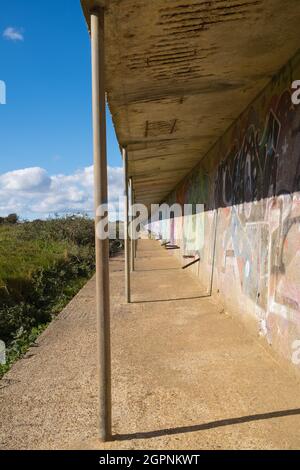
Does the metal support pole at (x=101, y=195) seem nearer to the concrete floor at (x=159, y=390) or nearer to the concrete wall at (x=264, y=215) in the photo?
the concrete floor at (x=159, y=390)

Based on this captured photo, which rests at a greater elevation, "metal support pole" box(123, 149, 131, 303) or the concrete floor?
"metal support pole" box(123, 149, 131, 303)

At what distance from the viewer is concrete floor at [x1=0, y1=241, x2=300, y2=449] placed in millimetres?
3043

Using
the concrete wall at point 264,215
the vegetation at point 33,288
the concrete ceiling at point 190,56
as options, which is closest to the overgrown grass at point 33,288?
the vegetation at point 33,288

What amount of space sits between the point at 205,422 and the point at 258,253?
102 inches

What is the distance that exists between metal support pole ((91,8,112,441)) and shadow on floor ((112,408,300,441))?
0.17 m

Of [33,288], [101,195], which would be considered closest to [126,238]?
[33,288]

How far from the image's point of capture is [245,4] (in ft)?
9.62

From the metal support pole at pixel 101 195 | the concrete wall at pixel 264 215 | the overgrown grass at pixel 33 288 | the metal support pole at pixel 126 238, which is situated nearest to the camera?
the metal support pole at pixel 101 195

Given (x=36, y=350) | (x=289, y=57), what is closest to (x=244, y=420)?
(x=36, y=350)

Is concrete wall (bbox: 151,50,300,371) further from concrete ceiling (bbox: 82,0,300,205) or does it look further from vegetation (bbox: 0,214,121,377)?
vegetation (bbox: 0,214,121,377)

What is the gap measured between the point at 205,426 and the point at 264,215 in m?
2.76

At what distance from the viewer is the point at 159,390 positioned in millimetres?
3904

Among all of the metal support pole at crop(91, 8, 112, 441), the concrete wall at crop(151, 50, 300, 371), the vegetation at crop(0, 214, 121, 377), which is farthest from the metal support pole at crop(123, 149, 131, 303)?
the metal support pole at crop(91, 8, 112, 441)

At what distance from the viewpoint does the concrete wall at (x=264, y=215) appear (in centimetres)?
412
